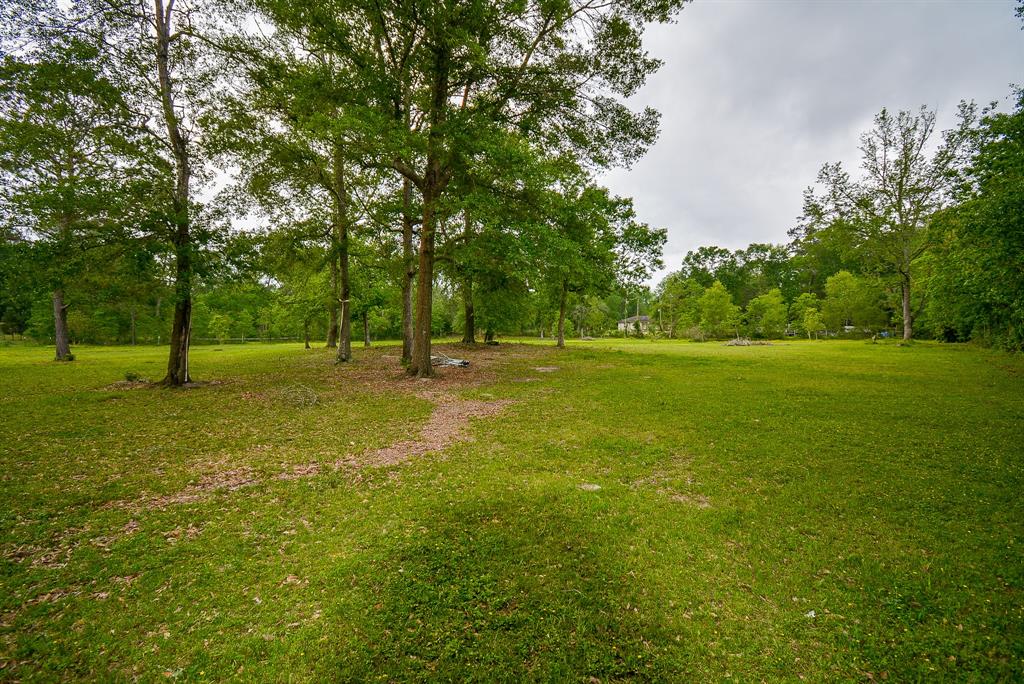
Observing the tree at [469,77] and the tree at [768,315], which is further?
the tree at [768,315]

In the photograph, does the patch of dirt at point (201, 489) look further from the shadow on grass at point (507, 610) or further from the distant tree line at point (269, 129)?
the distant tree line at point (269, 129)

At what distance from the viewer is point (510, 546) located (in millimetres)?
5227

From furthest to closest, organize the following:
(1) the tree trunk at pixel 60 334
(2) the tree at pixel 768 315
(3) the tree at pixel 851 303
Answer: (2) the tree at pixel 768 315
(3) the tree at pixel 851 303
(1) the tree trunk at pixel 60 334

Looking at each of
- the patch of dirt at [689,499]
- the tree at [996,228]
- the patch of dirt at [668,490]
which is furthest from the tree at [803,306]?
the patch of dirt at [689,499]

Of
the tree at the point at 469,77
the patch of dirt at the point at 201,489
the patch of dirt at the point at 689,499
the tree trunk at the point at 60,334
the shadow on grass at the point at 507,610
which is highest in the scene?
the tree at the point at 469,77

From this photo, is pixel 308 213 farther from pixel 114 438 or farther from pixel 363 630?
pixel 363 630

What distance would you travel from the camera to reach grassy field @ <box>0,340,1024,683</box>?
140 inches

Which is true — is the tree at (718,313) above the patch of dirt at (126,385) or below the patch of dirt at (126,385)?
above

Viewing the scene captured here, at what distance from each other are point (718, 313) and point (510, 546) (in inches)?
2645

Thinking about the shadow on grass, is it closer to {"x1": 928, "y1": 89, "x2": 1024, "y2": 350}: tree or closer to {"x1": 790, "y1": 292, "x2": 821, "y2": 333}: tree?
{"x1": 928, "y1": 89, "x2": 1024, "y2": 350}: tree

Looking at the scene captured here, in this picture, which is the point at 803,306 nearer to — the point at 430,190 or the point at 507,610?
the point at 430,190

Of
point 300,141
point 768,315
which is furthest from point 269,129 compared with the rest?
point 768,315

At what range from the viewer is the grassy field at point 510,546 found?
3549mm

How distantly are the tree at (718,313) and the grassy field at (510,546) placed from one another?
55.3m
